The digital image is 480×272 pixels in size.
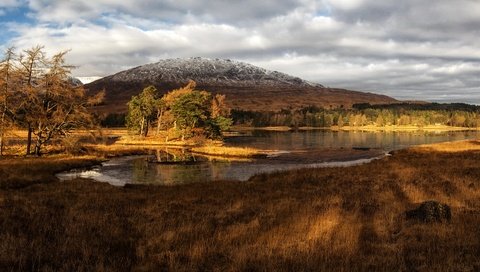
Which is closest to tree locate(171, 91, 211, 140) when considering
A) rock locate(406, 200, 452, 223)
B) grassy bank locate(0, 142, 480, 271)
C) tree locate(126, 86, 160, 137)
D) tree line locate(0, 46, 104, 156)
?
tree locate(126, 86, 160, 137)

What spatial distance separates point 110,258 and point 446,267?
739 centimetres

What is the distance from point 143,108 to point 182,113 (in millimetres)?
16501

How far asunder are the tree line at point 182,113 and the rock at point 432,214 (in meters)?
77.3

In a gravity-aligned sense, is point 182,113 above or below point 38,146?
above

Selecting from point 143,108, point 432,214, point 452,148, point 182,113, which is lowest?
point 452,148

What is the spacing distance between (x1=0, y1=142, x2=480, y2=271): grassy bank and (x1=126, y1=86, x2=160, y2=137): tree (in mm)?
82125

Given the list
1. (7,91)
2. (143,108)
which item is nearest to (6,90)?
(7,91)

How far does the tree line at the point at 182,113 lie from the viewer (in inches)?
3629

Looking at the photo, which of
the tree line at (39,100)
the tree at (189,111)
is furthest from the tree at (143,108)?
the tree line at (39,100)

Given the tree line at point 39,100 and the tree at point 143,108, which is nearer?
the tree line at point 39,100

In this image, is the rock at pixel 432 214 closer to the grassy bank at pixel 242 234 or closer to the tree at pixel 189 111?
the grassy bank at pixel 242 234

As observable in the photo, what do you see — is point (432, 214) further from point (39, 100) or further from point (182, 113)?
point (182, 113)

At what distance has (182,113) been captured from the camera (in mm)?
91500

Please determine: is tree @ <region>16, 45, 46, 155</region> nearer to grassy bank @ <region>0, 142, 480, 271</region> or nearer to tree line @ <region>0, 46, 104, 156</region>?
Answer: tree line @ <region>0, 46, 104, 156</region>
